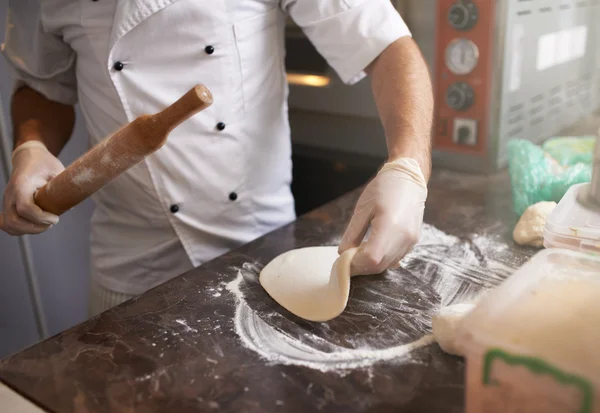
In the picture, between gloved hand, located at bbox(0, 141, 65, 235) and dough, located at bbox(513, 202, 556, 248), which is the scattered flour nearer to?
dough, located at bbox(513, 202, 556, 248)

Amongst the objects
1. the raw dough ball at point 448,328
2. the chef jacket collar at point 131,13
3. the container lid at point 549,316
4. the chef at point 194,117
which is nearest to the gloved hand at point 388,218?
the chef at point 194,117

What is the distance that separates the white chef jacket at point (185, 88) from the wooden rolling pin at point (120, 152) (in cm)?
21

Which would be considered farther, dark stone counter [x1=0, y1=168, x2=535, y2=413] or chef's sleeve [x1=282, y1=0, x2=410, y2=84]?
chef's sleeve [x1=282, y1=0, x2=410, y2=84]

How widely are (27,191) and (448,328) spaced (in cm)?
81

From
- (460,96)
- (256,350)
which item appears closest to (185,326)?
(256,350)

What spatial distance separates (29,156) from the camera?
1.16 metres

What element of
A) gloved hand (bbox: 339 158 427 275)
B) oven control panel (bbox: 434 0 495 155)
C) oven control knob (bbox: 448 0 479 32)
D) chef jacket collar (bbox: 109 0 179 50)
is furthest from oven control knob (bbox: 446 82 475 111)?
chef jacket collar (bbox: 109 0 179 50)

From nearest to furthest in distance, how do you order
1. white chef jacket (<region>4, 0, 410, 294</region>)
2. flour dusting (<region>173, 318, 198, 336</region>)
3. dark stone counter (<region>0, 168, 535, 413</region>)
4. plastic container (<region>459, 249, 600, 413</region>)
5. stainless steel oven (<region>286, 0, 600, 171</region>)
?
plastic container (<region>459, 249, 600, 413</region>) → dark stone counter (<region>0, 168, 535, 413</region>) → flour dusting (<region>173, 318, 198, 336</region>) → white chef jacket (<region>4, 0, 410, 294</region>) → stainless steel oven (<region>286, 0, 600, 171</region>)

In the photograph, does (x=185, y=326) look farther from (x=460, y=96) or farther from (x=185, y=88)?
(x=460, y=96)

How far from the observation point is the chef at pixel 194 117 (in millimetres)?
1063

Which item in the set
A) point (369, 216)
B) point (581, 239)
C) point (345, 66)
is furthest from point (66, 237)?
point (581, 239)

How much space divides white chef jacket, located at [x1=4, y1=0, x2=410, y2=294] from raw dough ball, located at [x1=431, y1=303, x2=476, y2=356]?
1.87 ft

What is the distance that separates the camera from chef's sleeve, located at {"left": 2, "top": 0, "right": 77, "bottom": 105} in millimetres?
1245

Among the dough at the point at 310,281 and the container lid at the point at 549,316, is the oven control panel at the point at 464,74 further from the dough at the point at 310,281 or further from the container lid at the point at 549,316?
the container lid at the point at 549,316
